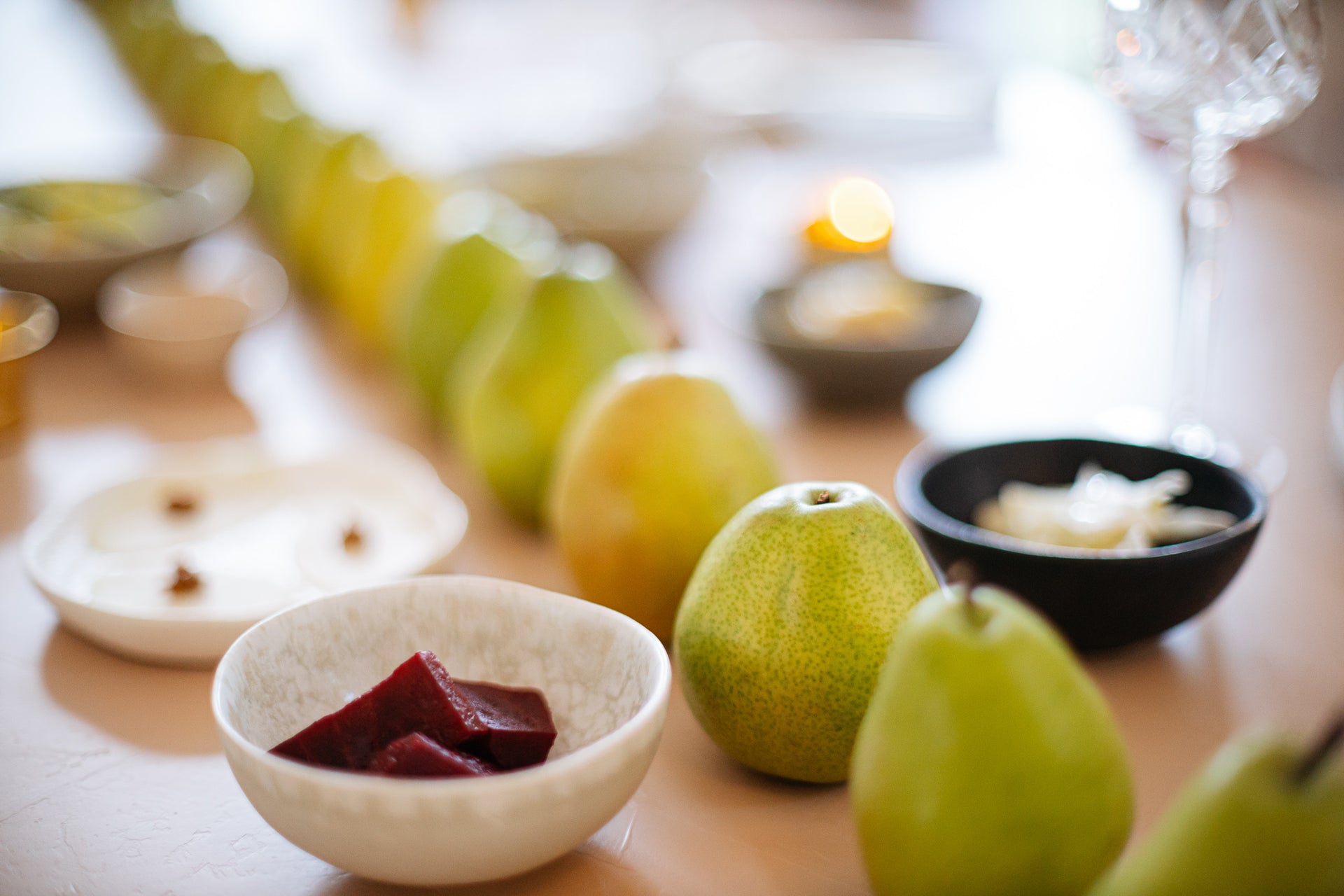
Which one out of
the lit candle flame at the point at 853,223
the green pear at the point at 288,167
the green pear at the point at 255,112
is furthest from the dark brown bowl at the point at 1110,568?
the green pear at the point at 255,112

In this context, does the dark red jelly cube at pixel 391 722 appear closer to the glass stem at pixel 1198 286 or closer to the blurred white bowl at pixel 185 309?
the glass stem at pixel 1198 286

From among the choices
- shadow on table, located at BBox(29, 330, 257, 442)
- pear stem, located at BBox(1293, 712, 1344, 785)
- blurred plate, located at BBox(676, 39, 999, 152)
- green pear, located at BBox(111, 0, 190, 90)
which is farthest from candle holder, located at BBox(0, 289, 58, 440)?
green pear, located at BBox(111, 0, 190, 90)

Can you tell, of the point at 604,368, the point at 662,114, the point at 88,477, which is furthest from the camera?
the point at 662,114

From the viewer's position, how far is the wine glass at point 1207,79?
70 centimetres

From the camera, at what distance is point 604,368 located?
0.78 m

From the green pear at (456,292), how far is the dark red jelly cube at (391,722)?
1.46 ft

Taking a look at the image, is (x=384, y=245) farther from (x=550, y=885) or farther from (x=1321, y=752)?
(x=1321, y=752)

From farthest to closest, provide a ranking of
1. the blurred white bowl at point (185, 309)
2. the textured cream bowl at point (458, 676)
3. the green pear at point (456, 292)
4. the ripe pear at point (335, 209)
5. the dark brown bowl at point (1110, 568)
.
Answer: the ripe pear at point (335, 209), the blurred white bowl at point (185, 309), the green pear at point (456, 292), the dark brown bowl at point (1110, 568), the textured cream bowl at point (458, 676)

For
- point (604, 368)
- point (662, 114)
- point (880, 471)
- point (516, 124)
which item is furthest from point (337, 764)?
point (516, 124)

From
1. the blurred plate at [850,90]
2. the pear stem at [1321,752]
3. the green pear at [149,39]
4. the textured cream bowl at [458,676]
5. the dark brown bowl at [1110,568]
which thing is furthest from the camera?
the green pear at [149,39]

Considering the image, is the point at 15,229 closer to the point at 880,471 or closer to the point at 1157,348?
the point at 880,471

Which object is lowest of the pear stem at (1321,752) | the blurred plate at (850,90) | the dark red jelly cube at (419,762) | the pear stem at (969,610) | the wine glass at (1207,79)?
the dark red jelly cube at (419,762)

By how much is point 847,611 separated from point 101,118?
1916 mm

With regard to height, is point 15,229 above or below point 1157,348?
below
